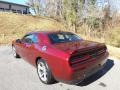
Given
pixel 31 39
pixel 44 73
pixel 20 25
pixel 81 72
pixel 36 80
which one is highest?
pixel 20 25

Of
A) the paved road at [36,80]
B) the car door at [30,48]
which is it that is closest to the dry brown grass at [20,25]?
the car door at [30,48]

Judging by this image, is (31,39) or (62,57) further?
(31,39)

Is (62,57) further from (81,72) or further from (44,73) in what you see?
(44,73)

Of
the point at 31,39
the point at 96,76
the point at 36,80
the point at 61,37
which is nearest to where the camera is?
the point at 36,80

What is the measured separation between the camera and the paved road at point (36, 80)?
15.9 feet

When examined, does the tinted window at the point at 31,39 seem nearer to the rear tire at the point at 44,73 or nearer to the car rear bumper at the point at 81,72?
the rear tire at the point at 44,73

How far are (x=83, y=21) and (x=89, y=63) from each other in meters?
17.3

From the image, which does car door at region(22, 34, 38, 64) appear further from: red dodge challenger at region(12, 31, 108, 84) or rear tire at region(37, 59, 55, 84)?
rear tire at region(37, 59, 55, 84)

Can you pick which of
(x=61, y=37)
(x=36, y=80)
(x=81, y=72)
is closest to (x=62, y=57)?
(x=81, y=72)

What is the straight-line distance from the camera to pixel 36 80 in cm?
542

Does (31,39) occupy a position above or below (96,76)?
above

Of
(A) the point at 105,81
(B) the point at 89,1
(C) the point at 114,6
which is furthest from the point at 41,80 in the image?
(C) the point at 114,6

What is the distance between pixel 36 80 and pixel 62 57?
4.81 ft

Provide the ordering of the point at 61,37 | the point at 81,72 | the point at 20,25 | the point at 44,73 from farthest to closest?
the point at 20,25 < the point at 61,37 < the point at 44,73 < the point at 81,72
